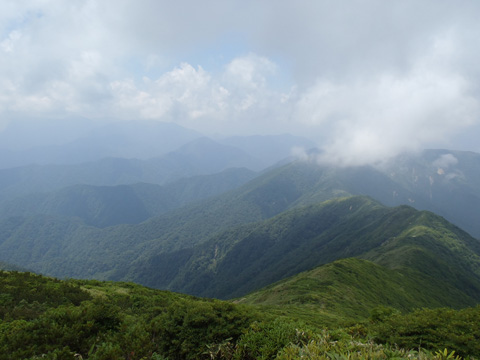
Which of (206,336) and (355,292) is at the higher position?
(206,336)

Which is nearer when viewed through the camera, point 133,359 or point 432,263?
point 133,359

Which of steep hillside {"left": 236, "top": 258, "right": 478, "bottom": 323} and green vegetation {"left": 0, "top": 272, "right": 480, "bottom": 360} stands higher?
green vegetation {"left": 0, "top": 272, "right": 480, "bottom": 360}

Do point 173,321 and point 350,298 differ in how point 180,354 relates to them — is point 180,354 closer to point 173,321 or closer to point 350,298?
point 173,321

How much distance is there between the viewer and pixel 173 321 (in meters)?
19.0

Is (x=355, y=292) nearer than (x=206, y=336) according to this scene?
No

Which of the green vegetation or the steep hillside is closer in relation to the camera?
the green vegetation

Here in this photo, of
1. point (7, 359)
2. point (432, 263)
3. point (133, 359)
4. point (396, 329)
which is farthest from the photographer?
point (432, 263)

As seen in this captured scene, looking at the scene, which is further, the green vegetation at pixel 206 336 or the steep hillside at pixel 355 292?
the steep hillside at pixel 355 292

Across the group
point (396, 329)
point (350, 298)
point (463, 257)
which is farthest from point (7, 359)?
point (463, 257)

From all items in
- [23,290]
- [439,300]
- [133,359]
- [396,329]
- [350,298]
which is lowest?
[439,300]

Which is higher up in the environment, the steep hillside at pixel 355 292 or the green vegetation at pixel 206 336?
the green vegetation at pixel 206 336

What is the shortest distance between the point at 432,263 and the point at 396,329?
14314cm

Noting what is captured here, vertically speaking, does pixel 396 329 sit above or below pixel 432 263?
above

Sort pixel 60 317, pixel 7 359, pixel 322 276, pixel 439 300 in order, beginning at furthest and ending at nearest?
pixel 439 300 → pixel 322 276 → pixel 60 317 → pixel 7 359
